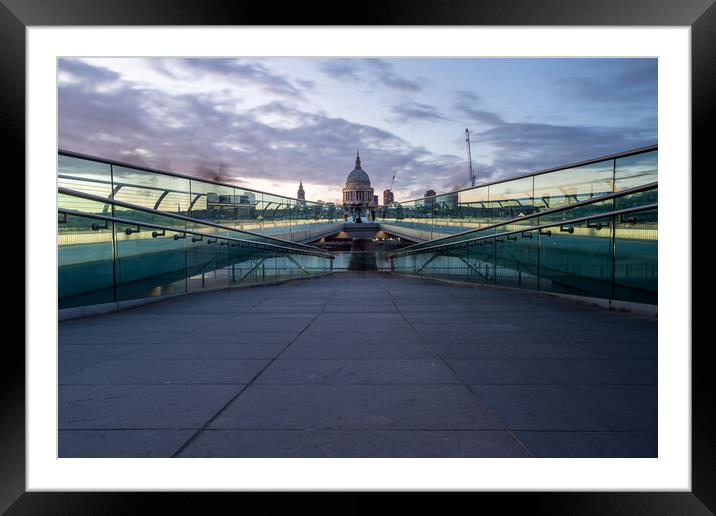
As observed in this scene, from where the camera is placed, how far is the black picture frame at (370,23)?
183 cm

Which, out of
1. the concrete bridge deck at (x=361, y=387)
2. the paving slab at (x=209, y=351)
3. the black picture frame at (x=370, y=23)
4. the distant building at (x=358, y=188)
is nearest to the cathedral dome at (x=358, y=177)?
the distant building at (x=358, y=188)

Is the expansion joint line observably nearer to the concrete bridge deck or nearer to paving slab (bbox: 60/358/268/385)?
the concrete bridge deck

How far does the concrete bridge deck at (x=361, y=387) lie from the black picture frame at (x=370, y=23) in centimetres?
19

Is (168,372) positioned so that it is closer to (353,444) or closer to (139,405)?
(139,405)

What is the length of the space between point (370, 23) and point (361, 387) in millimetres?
1968

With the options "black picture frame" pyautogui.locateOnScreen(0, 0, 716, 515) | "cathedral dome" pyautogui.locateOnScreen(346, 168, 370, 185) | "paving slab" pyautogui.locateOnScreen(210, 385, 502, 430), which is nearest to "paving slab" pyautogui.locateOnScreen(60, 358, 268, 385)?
"paving slab" pyautogui.locateOnScreen(210, 385, 502, 430)

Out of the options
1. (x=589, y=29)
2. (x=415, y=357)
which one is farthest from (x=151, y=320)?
(x=589, y=29)

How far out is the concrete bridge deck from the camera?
2066 millimetres

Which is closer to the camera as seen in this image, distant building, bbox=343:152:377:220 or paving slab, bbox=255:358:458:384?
paving slab, bbox=255:358:458:384

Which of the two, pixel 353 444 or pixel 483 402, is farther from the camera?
pixel 483 402

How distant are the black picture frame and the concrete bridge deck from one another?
0.19 m

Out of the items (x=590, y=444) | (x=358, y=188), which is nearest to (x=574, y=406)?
(x=590, y=444)

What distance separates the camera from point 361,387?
2.79 metres

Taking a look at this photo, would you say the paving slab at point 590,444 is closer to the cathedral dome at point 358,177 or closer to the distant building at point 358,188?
the distant building at point 358,188
